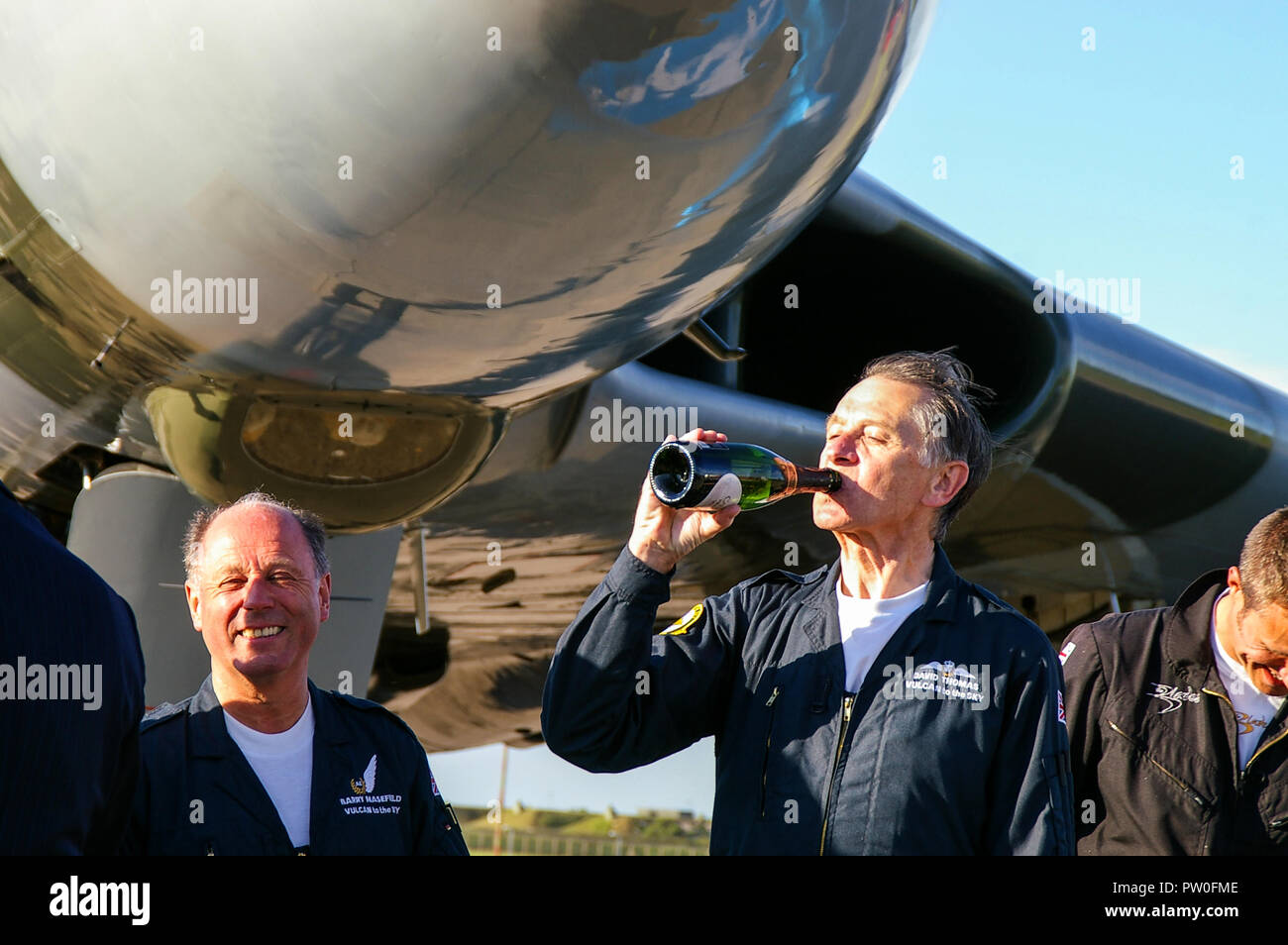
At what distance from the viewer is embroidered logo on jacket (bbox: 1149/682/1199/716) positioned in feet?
7.16

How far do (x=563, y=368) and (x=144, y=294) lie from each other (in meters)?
0.73

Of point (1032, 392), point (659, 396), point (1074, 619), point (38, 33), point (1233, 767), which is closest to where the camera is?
point (38, 33)

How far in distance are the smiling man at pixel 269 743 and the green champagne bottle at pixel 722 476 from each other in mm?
594

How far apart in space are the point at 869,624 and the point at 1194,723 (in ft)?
2.48

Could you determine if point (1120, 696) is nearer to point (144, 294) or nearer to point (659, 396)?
point (144, 294)

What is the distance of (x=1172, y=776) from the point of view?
214 centimetres

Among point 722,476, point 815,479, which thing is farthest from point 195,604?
point 815,479

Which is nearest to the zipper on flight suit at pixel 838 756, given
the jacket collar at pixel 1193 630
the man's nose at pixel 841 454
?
the man's nose at pixel 841 454

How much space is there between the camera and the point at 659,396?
4426 millimetres

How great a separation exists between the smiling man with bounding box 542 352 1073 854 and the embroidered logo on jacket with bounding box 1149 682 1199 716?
59cm

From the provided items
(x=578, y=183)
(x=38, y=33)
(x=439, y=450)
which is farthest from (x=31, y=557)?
(x=439, y=450)

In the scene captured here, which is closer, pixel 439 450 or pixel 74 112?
pixel 74 112

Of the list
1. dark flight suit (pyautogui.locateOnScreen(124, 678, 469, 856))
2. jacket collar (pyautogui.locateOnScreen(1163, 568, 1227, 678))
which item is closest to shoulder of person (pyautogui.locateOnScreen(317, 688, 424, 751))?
dark flight suit (pyautogui.locateOnScreen(124, 678, 469, 856))

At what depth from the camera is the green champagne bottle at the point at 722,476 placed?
1.68 meters
